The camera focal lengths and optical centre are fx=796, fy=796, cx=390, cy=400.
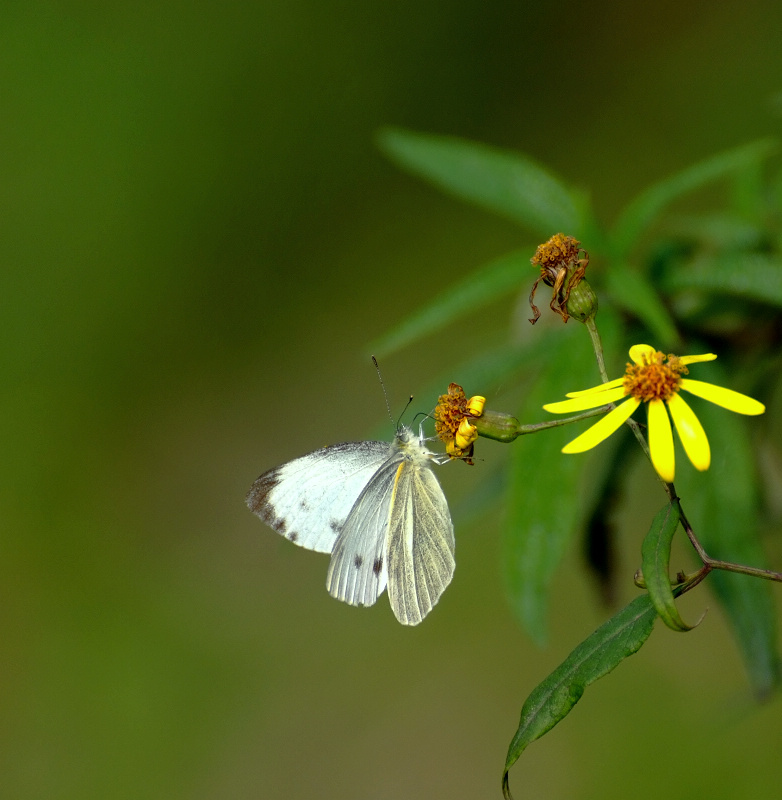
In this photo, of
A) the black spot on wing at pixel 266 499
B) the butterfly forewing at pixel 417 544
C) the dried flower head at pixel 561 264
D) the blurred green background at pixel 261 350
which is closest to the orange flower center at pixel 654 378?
the dried flower head at pixel 561 264

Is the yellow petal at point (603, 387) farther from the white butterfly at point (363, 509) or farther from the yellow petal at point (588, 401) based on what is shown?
the white butterfly at point (363, 509)

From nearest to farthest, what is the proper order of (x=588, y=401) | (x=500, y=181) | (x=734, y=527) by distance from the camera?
(x=588, y=401)
(x=734, y=527)
(x=500, y=181)

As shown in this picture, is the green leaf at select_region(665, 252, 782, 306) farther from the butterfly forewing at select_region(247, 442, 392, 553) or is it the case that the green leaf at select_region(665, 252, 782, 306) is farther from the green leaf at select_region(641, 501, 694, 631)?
the butterfly forewing at select_region(247, 442, 392, 553)

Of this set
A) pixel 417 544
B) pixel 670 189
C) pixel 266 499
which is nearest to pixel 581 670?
pixel 417 544

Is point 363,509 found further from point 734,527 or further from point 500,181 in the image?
point 500,181

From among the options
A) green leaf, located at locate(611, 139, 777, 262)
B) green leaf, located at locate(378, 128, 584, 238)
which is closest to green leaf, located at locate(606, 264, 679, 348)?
green leaf, located at locate(611, 139, 777, 262)

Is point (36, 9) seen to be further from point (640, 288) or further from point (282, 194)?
point (640, 288)
